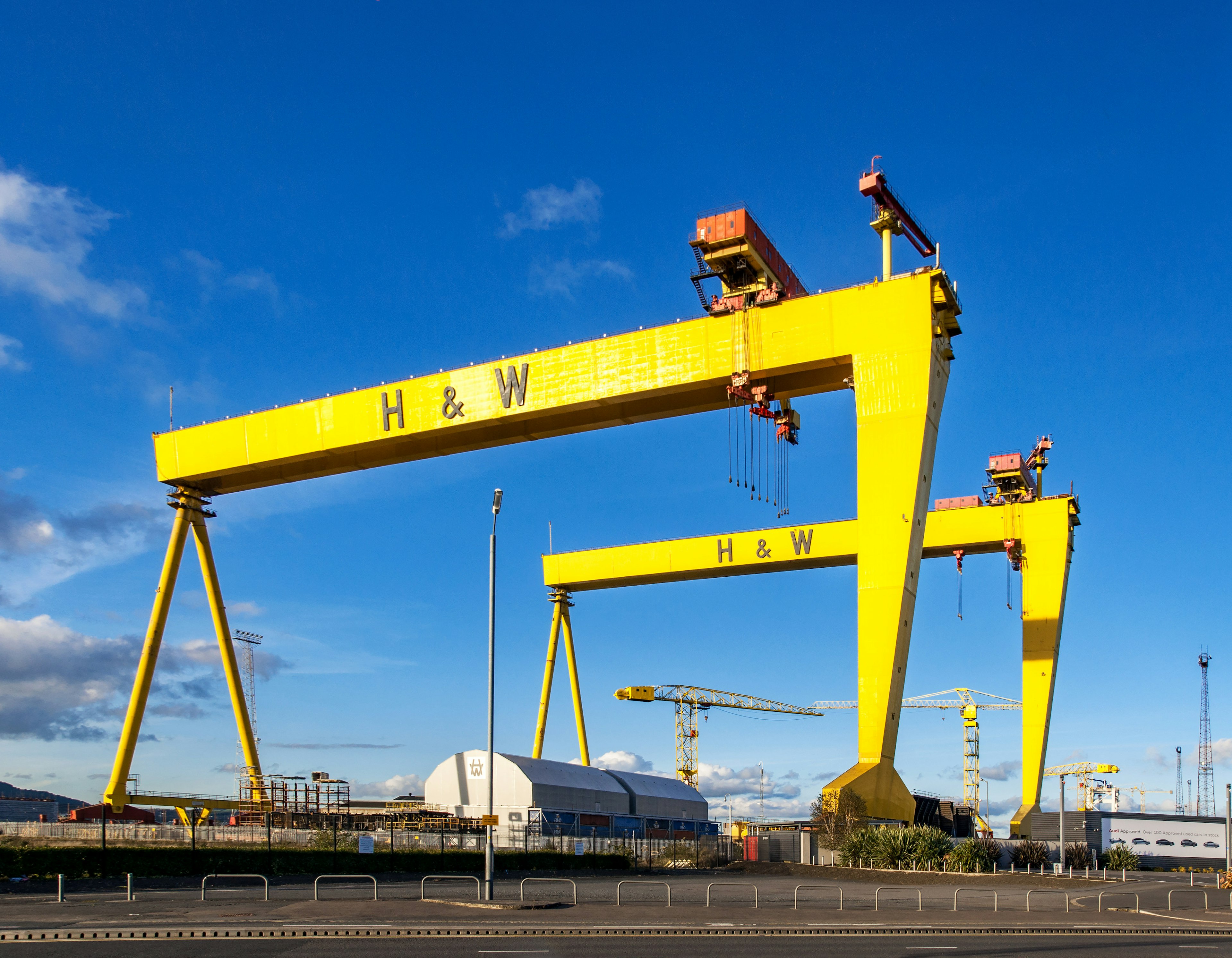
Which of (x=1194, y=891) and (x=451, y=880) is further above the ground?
(x=451, y=880)

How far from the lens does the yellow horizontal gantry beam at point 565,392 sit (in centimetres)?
3272

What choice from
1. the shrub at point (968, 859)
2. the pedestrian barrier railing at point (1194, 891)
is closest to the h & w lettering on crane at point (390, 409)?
the shrub at point (968, 859)

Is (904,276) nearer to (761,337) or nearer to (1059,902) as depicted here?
(761,337)

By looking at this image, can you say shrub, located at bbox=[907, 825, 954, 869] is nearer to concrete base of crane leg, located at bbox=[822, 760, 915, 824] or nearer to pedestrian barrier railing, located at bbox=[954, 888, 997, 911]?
concrete base of crane leg, located at bbox=[822, 760, 915, 824]

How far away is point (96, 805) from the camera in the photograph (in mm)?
39219

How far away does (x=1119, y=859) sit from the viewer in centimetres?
5316

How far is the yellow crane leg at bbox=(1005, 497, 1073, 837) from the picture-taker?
165 ft

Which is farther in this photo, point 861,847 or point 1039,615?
point 1039,615

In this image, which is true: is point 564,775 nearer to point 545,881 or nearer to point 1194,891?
point 545,881

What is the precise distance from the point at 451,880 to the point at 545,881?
14.0 ft

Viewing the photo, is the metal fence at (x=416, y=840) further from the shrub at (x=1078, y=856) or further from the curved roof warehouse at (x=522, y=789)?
the shrub at (x=1078, y=856)

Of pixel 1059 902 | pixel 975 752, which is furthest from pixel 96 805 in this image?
pixel 975 752

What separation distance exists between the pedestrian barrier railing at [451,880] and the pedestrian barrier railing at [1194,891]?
15.6 meters

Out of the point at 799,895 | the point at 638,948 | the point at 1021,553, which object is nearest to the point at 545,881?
the point at 799,895
